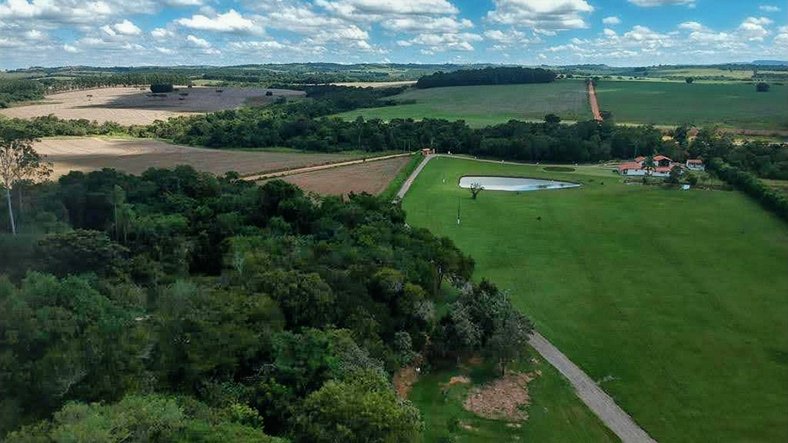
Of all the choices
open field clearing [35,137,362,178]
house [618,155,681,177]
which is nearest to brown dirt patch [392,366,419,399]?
open field clearing [35,137,362,178]

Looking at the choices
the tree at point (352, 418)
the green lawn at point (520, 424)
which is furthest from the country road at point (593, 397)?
the tree at point (352, 418)

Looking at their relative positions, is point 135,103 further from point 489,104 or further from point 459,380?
point 459,380

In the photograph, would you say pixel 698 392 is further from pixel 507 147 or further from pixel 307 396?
pixel 507 147

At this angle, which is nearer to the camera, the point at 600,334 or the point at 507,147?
the point at 600,334

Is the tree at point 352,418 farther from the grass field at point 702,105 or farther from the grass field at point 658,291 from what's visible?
the grass field at point 702,105

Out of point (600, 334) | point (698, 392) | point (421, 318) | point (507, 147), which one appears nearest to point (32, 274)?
point (421, 318)

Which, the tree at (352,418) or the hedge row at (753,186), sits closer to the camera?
the tree at (352,418)

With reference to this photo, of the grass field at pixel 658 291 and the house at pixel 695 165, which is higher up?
the house at pixel 695 165
